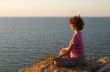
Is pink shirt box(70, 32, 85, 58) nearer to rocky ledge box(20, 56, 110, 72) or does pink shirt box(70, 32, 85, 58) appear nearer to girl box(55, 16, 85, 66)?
girl box(55, 16, 85, 66)

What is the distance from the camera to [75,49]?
1267 centimetres

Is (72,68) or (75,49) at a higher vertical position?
(75,49)

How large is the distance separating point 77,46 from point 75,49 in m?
0.18

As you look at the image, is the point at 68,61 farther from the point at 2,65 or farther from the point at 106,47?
the point at 106,47

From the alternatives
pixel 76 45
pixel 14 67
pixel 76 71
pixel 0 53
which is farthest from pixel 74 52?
pixel 0 53

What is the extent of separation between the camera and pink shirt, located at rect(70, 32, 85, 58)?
490 inches

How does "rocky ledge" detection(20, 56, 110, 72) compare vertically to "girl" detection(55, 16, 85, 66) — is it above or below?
below

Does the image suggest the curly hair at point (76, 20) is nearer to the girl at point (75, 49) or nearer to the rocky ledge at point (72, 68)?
the girl at point (75, 49)

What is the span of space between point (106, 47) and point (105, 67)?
235ft

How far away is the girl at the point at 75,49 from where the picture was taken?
12.1m

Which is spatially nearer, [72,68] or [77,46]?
[72,68]

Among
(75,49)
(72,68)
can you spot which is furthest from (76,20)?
(72,68)

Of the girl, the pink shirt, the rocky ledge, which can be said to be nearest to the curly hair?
the girl

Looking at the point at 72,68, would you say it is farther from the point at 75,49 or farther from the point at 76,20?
the point at 76,20
